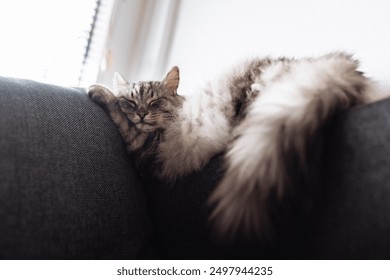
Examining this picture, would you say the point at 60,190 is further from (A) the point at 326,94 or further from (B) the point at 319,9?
(B) the point at 319,9

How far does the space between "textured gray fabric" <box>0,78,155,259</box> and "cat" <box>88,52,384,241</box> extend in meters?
0.14

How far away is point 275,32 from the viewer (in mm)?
1297

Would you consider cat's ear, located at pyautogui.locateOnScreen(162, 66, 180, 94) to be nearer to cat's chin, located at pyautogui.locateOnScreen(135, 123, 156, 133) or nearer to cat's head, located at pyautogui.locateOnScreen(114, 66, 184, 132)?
cat's head, located at pyautogui.locateOnScreen(114, 66, 184, 132)

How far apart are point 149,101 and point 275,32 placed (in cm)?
64

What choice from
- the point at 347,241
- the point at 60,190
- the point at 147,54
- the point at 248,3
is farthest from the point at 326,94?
the point at 147,54

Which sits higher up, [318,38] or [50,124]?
[318,38]

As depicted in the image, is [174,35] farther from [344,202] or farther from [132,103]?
[344,202]

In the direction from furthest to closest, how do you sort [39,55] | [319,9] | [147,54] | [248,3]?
1. [147,54]
2. [39,55]
3. [248,3]
4. [319,9]

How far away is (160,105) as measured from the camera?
1.16 meters

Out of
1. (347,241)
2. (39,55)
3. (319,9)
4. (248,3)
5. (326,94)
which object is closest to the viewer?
(347,241)

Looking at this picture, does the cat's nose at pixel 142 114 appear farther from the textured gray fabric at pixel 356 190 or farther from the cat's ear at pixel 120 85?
the textured gray fabric at pixel 356 190

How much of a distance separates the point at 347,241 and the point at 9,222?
609 mm

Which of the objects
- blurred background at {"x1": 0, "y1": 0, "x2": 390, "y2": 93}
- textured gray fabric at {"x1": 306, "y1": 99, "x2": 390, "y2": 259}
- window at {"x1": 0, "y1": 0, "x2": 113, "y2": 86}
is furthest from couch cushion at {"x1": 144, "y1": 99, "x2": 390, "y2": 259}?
window at {"x1": 0, "y1": 0, "x2": 113, "y2": 86}

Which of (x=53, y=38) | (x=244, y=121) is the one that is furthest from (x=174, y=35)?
(x=244, y=121)
